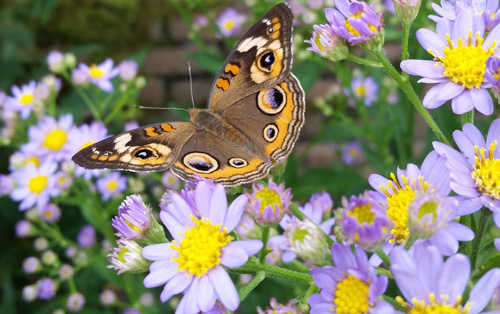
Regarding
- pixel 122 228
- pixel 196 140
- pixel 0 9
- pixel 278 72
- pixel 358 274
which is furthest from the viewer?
pixel 0 9

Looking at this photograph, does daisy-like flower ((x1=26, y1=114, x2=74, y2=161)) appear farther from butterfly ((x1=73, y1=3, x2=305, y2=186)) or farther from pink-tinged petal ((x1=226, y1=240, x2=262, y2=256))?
pink-tinged petal ((x1=226, y1=240, x2=262, y2=256))

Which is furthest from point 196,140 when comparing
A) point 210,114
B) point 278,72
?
point 278,72

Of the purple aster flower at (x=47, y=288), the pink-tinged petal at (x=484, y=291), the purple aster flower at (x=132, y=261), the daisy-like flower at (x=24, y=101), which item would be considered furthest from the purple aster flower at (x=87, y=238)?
the pink-tinged petal at (x=484, y=291)

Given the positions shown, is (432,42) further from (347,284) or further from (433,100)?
(347,284)

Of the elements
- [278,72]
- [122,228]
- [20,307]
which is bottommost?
[20,307]

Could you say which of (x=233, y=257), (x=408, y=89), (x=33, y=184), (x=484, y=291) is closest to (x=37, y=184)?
(x=33, y=184)

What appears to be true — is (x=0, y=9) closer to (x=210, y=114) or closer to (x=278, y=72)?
(x=210, y=114)
